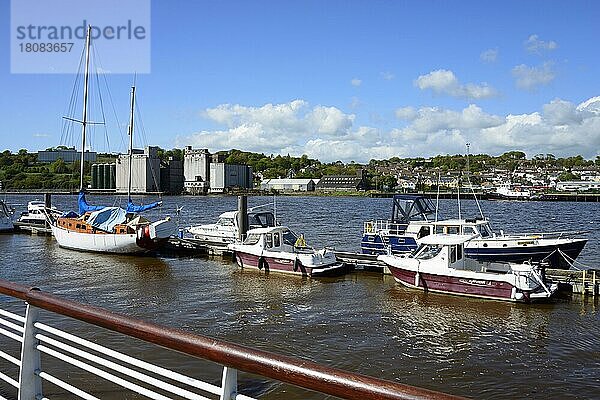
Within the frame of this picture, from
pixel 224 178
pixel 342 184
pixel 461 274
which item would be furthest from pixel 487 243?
pixel 342 184

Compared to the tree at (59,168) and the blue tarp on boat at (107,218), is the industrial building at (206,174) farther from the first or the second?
the blue tarp on boat at (107,218)

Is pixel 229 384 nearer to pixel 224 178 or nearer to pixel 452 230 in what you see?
pixel 452 230

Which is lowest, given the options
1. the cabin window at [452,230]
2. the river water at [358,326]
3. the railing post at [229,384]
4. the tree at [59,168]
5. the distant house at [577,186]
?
the river water at [358,326]

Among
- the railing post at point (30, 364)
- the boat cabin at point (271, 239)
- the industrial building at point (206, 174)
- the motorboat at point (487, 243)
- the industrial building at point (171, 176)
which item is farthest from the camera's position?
the industrial building at point (206, 174)

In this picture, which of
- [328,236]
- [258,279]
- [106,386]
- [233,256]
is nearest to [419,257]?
[258,279]

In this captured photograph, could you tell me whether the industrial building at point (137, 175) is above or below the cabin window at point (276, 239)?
above

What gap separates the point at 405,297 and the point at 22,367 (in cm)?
1710

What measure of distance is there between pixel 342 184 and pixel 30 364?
19054cm

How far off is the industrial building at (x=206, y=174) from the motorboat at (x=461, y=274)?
159 m

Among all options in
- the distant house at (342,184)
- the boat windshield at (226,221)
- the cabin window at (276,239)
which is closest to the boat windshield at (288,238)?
the cabin window at (276,239)

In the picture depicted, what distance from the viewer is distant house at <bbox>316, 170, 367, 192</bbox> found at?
192 m

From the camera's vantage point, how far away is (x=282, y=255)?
24.4 meters

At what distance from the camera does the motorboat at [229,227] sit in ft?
105

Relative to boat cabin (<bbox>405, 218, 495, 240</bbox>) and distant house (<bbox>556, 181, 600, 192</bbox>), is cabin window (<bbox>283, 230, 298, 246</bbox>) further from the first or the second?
distant house (<bbox>556, 181, 600, 192</bbox>)
